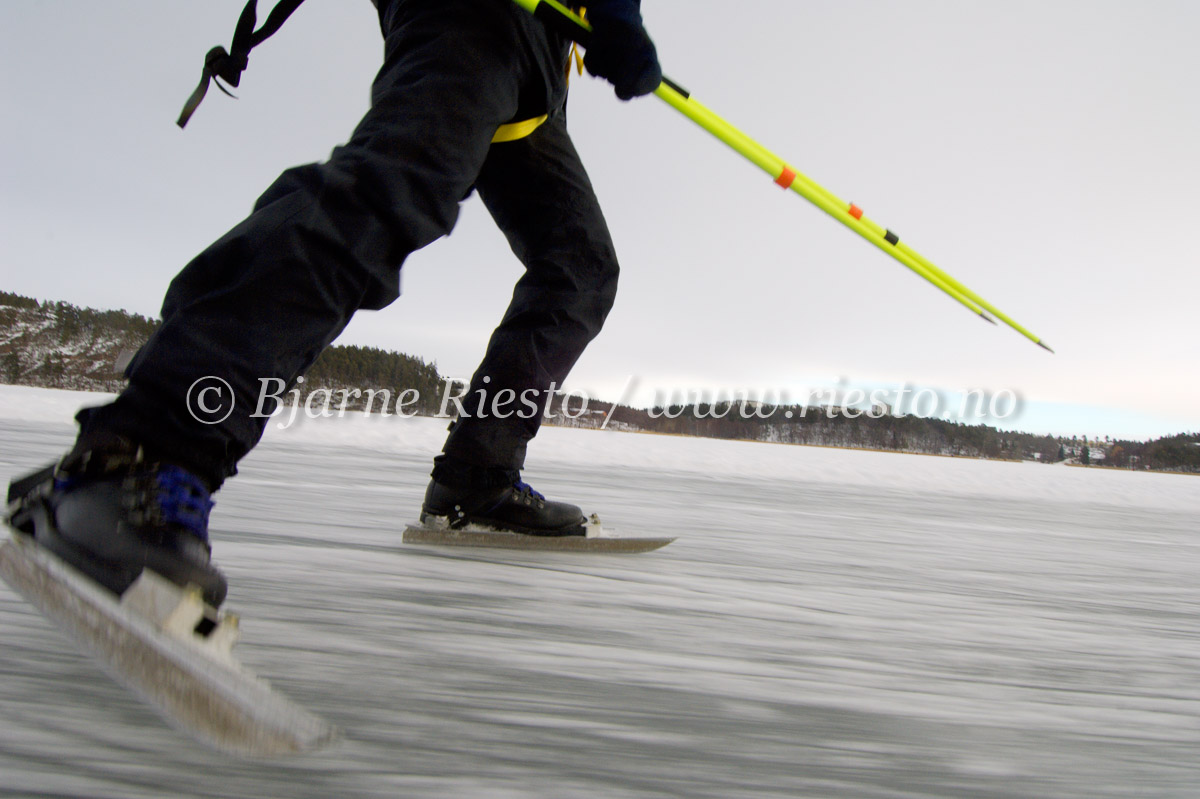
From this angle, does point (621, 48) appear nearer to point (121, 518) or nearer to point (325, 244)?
point (325, 244)

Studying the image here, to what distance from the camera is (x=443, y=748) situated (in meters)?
0.42

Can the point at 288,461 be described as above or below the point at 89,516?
below

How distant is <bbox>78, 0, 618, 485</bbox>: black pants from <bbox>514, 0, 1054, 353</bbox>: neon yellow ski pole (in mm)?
33

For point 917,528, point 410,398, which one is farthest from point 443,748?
point 410,398

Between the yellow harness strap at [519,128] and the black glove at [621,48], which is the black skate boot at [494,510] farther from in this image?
the black glove at [621,48]

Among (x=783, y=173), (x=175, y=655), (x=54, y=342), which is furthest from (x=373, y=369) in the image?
(x=54, y=342)

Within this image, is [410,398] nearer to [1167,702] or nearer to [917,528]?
[917,528]

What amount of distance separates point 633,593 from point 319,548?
487 millimetres

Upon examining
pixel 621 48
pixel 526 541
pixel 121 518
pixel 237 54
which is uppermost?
pixel 621 48

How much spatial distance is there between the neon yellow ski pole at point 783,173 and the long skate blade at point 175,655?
733 mm

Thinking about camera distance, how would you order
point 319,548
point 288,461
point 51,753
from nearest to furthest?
point 51,753
point 319,548
point 288,461

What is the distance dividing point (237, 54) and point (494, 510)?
748 mm

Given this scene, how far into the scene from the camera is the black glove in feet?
2.90

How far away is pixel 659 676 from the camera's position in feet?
1.90
